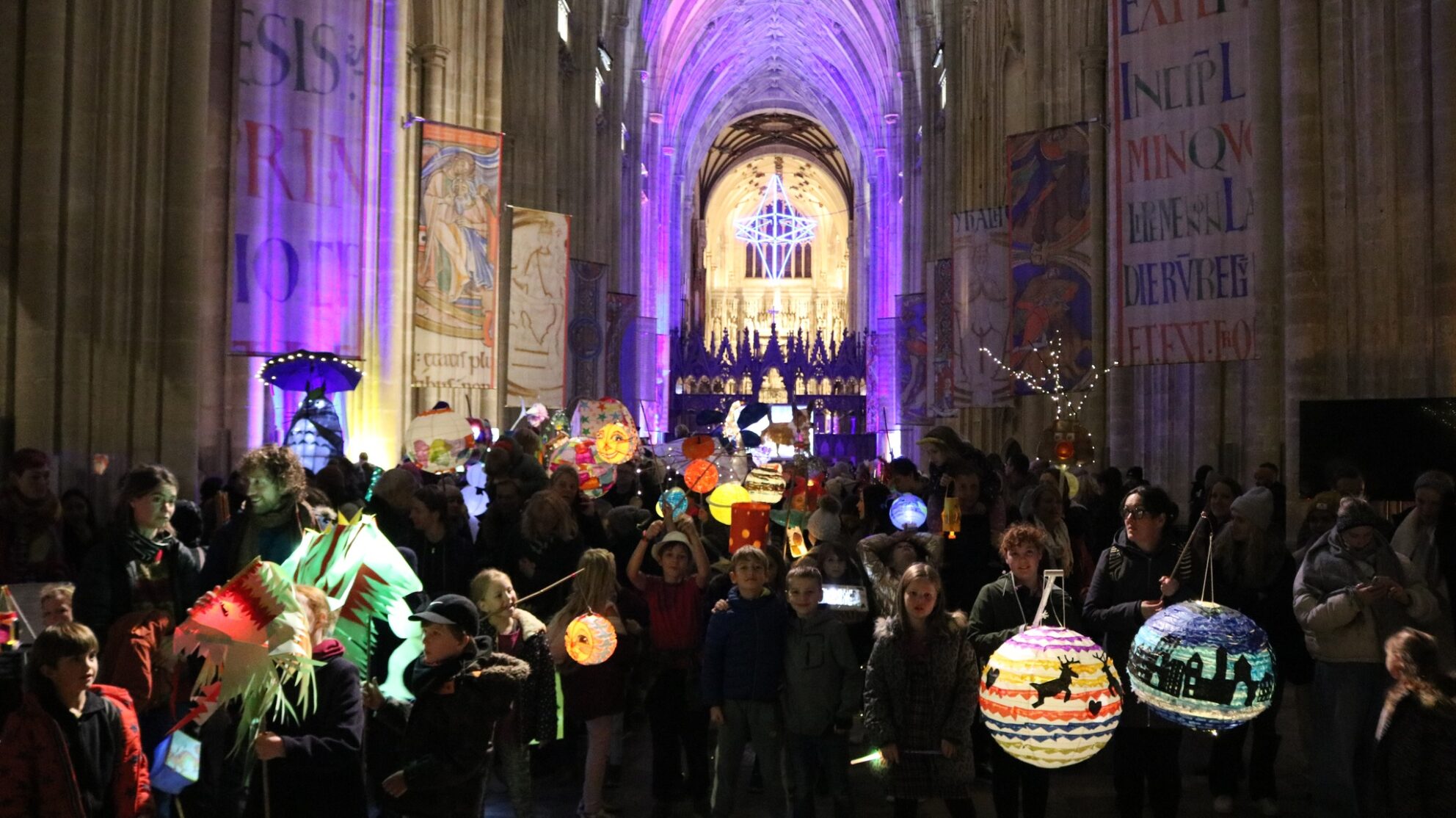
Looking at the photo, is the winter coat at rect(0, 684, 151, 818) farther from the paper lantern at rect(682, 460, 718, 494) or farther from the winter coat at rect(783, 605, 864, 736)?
the paper lantern at rect(682, 460, 718, 494)

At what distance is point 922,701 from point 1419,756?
5.78 feet

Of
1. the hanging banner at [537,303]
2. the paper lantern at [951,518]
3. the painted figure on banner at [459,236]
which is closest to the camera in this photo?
the paper lantern at [951,518]

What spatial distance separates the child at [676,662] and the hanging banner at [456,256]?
7.27m

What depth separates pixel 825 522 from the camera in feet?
28.8

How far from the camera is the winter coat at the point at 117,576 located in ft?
16.1

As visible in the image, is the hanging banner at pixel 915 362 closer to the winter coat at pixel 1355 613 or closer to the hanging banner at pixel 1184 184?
the hanging banner at pixel 1184 184

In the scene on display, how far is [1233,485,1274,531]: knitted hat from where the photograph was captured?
6527 millimetres

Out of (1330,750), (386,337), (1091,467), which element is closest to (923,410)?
(1091,467)

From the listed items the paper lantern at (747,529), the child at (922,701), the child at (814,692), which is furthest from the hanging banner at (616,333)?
the child at (922,701)

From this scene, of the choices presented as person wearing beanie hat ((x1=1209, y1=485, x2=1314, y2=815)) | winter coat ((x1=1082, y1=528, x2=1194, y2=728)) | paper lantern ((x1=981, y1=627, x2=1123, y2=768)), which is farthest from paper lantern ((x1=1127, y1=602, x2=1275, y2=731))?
person wearing beanie hat ((x1=1209, y1=485, x2=1314, y2=815))

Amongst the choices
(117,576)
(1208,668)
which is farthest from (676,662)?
(1208,668)

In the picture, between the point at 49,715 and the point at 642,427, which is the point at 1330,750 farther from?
the point at 642,427

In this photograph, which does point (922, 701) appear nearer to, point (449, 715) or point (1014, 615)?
point (1014, 615)

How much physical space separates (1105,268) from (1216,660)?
38.4 ft
